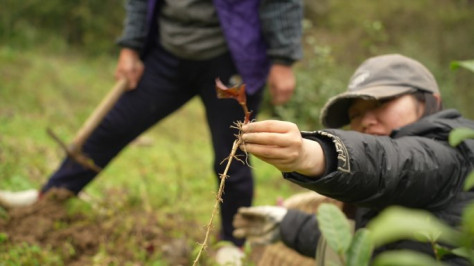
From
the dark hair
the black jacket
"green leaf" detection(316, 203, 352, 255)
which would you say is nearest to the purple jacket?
the dark hair

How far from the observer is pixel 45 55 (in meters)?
8.11

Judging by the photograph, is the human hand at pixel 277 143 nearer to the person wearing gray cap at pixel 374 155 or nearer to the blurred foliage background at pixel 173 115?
the person wearing gray cap at pixel 374 155

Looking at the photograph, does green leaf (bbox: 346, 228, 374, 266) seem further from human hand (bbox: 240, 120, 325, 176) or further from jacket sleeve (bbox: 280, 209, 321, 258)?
jacket sleeve (bbox: 280, 209, 321, 258)

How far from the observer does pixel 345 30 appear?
10281mm

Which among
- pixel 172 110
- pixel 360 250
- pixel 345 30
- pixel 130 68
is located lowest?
pixel 345 30

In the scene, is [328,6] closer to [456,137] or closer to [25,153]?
[25,153]

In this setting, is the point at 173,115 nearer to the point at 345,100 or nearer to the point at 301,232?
the point at 301,232

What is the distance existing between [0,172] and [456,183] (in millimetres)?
2504

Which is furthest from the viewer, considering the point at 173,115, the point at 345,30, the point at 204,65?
the point at 345,30

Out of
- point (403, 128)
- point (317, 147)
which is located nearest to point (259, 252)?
point (403, 128)

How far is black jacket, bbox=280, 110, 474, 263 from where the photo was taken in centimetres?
111

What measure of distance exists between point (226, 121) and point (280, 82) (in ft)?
0.96

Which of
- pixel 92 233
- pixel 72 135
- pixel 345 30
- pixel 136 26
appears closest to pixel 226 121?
pixel 136 26

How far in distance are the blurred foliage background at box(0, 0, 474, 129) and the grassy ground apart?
103cm
